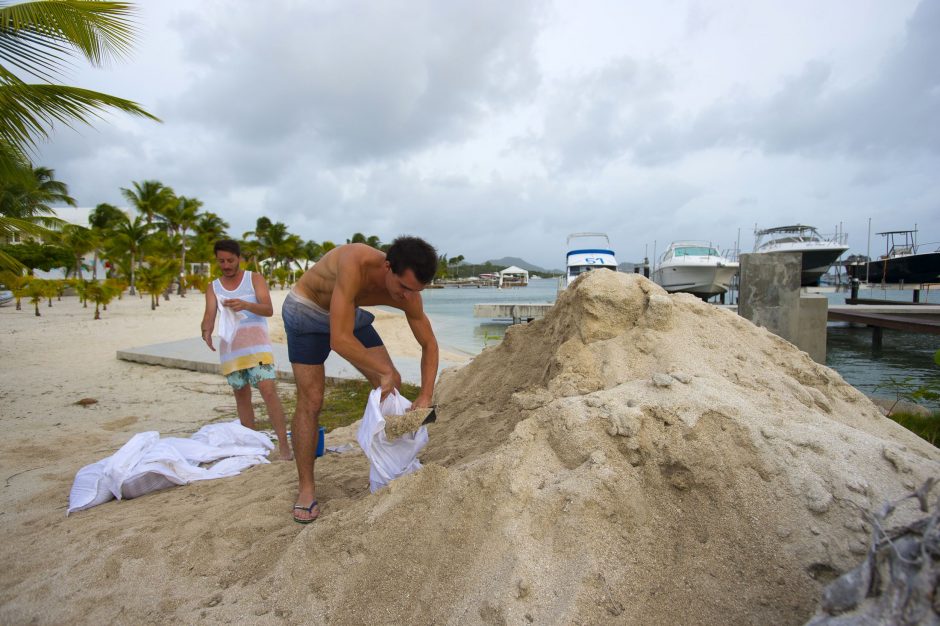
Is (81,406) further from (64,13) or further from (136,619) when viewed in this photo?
(136,619)

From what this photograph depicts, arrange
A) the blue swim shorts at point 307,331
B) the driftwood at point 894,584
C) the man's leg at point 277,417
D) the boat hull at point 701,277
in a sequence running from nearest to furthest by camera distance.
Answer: the driftwood at point 894,584
the blue swim shorts at point 307,331
the man's leg at point 277,417
the boat hull at point 701,277

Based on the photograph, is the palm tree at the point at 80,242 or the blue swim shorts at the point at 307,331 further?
the palm tree at the point at 80,242

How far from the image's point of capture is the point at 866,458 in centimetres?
191

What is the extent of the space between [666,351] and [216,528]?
2.49m

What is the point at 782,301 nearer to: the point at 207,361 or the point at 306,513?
the point at 306,513

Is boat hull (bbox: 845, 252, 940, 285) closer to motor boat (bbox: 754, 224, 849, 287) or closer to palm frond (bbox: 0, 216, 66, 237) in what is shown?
motor boat (bbox: 754, 224, 849, 287)

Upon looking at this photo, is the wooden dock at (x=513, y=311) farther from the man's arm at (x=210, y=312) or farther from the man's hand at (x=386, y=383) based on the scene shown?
the man's hand at (x=386, y=383)

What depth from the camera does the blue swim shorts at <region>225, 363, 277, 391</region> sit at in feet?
12.3

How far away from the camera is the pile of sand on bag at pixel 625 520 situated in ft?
5.15

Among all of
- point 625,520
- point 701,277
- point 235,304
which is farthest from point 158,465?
point 701,277

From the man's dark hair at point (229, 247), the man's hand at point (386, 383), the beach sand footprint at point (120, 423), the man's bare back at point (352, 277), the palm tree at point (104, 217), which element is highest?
the palm tree at point (104, 217)

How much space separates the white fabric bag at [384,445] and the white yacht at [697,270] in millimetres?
16642

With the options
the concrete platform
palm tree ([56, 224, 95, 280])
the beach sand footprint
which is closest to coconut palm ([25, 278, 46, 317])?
palm tree ([56, 224, 95, 280])

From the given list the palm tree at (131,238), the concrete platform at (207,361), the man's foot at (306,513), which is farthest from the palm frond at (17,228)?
the palm tree at (131,238)
